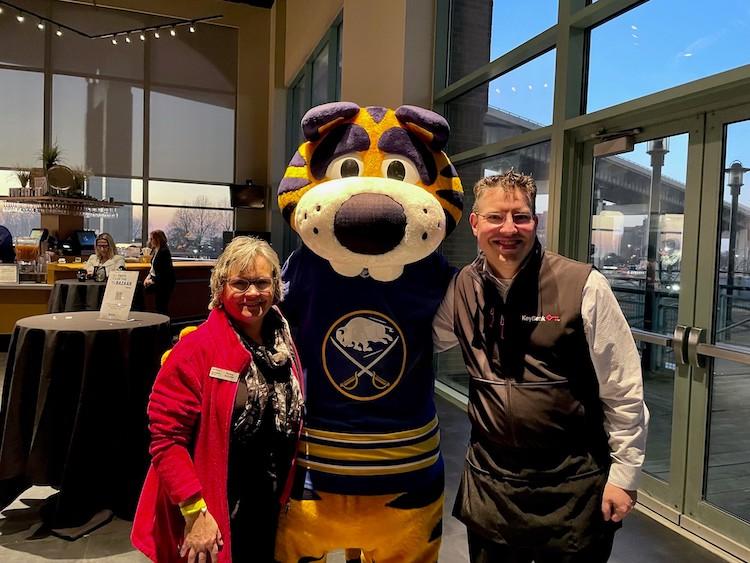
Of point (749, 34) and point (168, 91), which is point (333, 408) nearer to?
point (749, 34)

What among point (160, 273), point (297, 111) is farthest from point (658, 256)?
point (297, 111)

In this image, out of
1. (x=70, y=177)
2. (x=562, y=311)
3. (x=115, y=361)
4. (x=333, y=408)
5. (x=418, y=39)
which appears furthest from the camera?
(x=70, y=177)

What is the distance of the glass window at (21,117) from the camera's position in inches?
385

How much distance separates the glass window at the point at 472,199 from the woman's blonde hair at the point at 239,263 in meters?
2.31

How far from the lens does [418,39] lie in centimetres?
477

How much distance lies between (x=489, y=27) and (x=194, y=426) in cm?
406

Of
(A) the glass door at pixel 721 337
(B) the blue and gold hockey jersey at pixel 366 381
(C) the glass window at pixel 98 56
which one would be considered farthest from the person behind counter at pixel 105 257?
(C) the glass window at pixel 98 56

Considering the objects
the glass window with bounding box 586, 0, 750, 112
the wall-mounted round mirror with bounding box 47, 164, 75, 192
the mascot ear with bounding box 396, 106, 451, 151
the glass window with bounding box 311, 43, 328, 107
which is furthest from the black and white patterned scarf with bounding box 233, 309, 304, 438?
the glass window with bounding box 311, 43, 328, 107

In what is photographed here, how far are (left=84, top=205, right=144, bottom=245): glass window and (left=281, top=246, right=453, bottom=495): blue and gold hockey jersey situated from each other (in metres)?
10.0

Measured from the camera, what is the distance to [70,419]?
8.39 ft

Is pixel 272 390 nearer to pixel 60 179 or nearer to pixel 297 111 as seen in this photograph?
pixel 60 179

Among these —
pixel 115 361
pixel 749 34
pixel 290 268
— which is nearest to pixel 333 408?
pixel 290 268

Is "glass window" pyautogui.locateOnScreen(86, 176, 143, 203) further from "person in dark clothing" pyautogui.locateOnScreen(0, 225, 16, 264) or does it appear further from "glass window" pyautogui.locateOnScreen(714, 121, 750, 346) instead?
"glass window" pyautogui.locateOnScreen(714, 121, 750, 346)

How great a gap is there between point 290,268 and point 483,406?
0.64 meters
